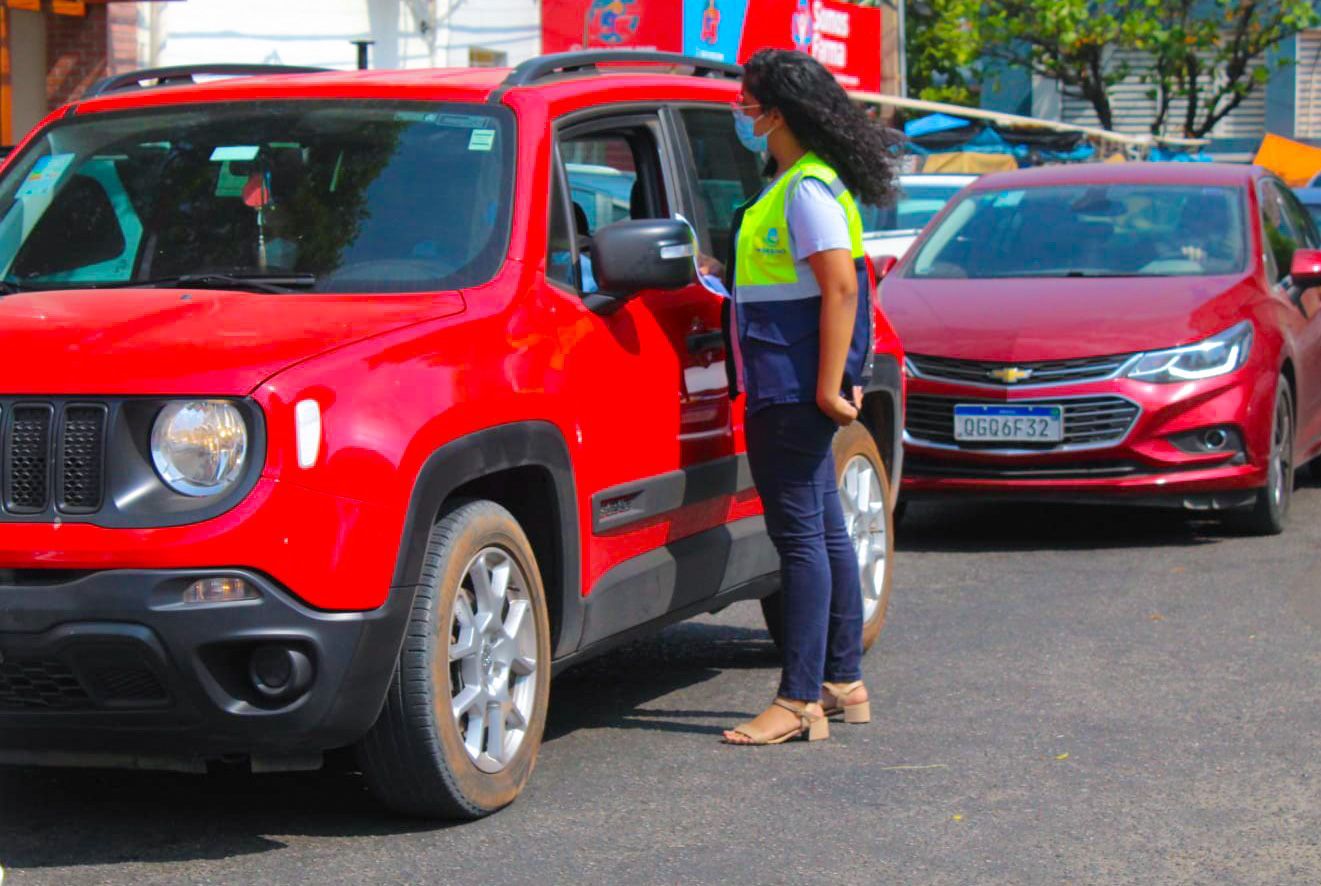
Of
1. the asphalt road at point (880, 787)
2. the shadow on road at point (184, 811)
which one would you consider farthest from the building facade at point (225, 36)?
the shadow on road at point (184, 811)

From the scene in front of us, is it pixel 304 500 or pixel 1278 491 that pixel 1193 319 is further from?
pixel 304 500

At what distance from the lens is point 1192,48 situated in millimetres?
36844

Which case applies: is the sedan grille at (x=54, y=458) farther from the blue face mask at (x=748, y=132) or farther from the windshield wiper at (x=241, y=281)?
the blue face mask at (x=748, y=132)

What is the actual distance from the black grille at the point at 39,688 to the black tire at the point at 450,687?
65 centimetres

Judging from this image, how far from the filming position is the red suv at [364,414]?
4430 millimetres

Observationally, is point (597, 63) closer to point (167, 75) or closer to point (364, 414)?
point (167, 75)

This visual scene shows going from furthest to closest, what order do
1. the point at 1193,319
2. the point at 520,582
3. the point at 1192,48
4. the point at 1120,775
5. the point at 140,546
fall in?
the point at 1192,48, the point at 1193,319, the point at 1120,775, the point at 520,582, the point at 140,546

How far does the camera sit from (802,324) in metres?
5.76

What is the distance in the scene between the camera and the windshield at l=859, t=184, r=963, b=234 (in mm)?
17812

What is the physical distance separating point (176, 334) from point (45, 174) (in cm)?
153

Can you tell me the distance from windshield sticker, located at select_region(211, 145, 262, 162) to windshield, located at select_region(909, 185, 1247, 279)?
17.6 feet

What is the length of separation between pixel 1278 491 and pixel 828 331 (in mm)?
4812

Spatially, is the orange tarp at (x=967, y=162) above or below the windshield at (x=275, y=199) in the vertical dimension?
below

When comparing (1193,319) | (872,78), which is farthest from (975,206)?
(872,78)
